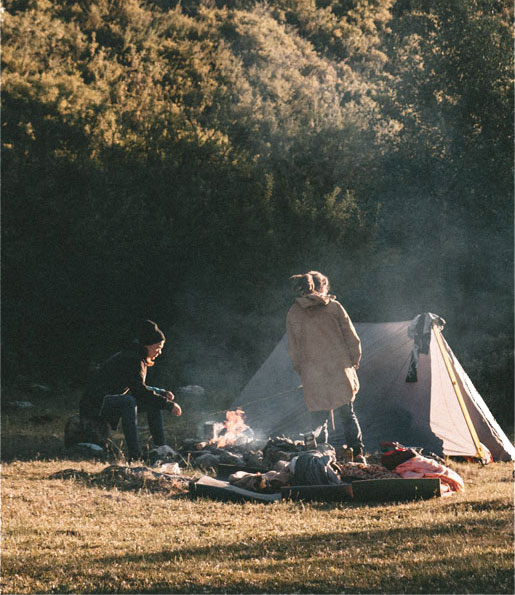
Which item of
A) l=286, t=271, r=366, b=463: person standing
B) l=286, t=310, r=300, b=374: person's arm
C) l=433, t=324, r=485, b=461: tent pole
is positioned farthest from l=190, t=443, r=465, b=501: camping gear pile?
l=433, t=324, r=485, b=461: tent pole

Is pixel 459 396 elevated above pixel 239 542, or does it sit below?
above

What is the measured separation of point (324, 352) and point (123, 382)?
194 cm

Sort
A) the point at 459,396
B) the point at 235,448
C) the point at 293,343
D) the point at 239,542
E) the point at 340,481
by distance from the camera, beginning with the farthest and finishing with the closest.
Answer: the point at 235,448
the point at 459,396
the point at 293,343
the point at 340,481
the point at 239,542

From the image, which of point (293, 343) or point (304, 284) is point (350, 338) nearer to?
point (293, 343)

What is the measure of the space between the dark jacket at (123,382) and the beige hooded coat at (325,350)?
139 cm

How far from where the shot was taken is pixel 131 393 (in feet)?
22.7

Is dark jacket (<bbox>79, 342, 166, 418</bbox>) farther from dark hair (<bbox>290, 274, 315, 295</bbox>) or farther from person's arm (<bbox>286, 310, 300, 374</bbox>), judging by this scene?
dark hair (<bbox>290, 274, 315, 295</bbox>)

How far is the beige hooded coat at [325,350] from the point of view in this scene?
6688mm

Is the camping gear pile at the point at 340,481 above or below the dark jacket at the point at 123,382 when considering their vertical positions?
below

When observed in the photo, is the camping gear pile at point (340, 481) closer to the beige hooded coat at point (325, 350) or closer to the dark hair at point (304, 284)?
the beige hooded coat at point (325, 350)

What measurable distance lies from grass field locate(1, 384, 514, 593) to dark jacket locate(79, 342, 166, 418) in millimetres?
1065

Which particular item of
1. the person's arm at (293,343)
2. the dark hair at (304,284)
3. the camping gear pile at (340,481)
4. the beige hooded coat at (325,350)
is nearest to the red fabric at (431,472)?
the camping gear pile at (340,481)

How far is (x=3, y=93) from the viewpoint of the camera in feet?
52.5

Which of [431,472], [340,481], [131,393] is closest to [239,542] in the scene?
[340,481]
